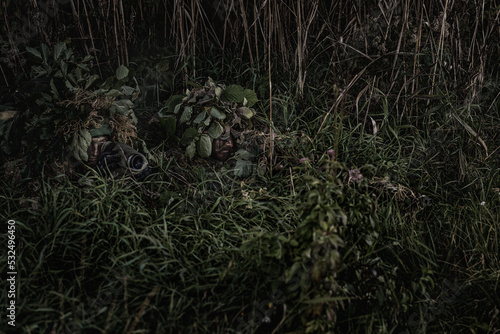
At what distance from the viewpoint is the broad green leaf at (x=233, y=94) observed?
8.38 ft

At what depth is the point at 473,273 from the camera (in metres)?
1.97

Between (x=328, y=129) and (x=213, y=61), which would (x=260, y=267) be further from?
(x=213, y=61)

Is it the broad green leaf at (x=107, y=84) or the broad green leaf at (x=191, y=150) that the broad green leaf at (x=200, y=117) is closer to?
the broad green leaf at (x=191, y=150)

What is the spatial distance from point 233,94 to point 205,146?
33cm

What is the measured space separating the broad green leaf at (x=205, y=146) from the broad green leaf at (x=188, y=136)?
4cm

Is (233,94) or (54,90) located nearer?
(54,90)

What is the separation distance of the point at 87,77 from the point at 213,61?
0.89 m

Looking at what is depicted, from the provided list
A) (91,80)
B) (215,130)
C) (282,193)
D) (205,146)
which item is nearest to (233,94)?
(215,130)

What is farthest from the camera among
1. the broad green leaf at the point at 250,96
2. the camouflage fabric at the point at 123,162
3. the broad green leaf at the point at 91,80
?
the broad green leaf at the point at 250,96

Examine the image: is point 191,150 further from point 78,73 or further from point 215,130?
point 78,73

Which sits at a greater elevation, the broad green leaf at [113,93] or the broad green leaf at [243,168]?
the broad green leaf at [113,93]

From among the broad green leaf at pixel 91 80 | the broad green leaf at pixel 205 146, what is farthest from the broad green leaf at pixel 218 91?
the broad green leaf at pixel 91 80

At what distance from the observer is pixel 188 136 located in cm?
246

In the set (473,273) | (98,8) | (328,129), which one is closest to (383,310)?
(473,273)
